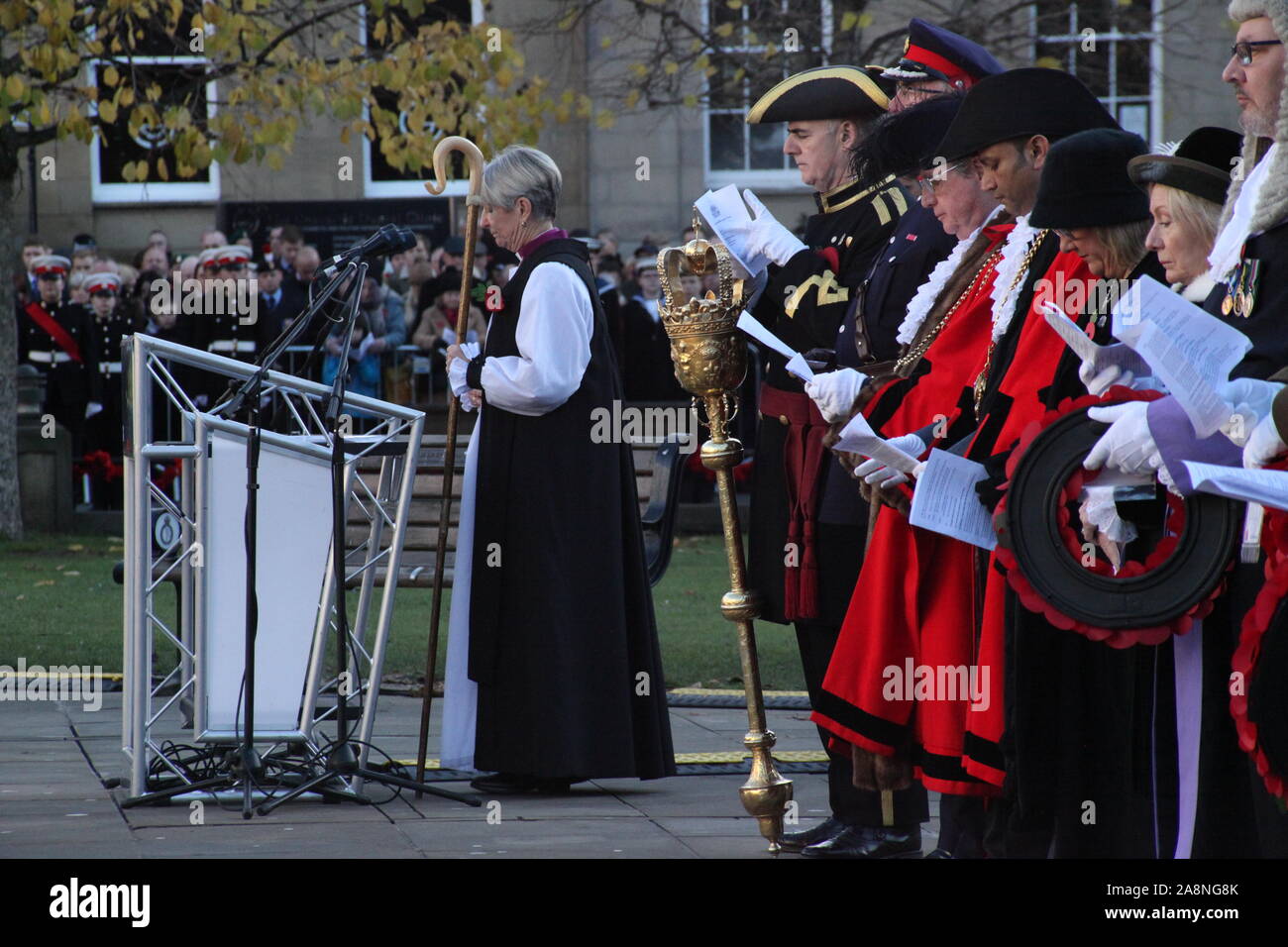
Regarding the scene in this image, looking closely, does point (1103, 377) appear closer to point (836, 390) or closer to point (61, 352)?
point (836, 390)

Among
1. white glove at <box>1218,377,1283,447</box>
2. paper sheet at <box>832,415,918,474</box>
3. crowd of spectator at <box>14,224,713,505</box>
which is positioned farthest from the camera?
crowd of spectator at <box>14,224,713,505</box>

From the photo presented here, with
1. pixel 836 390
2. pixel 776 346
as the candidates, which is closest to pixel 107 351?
pixel 776 346

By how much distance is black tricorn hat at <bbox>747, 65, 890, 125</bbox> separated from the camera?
574cm

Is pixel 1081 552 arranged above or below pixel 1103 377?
below

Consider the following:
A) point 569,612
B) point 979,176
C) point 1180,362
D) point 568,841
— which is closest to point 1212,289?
point 1180,362

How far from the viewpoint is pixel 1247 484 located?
368cm

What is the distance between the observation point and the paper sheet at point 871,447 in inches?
185

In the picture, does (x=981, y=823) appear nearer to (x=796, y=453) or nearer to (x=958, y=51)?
(x=796, y=453)

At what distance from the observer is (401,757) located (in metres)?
7.24

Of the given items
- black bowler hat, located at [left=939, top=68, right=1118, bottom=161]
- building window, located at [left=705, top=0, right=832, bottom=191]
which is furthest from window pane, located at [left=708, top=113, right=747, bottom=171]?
black bowler hat, located at [left=939, top=68, right=1118, bottom=161]

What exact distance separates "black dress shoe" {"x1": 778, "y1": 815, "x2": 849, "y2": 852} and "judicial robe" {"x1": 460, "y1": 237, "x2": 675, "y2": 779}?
3.64 feet

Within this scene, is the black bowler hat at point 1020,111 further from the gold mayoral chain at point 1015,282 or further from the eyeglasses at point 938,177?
the gold mayoral chain at point 1015,282

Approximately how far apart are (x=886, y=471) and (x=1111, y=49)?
16.4 m

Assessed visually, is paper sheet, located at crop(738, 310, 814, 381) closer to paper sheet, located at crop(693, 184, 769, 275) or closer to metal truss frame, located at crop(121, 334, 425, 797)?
paper sheet, located at crop(693, 184, 769, 275)
